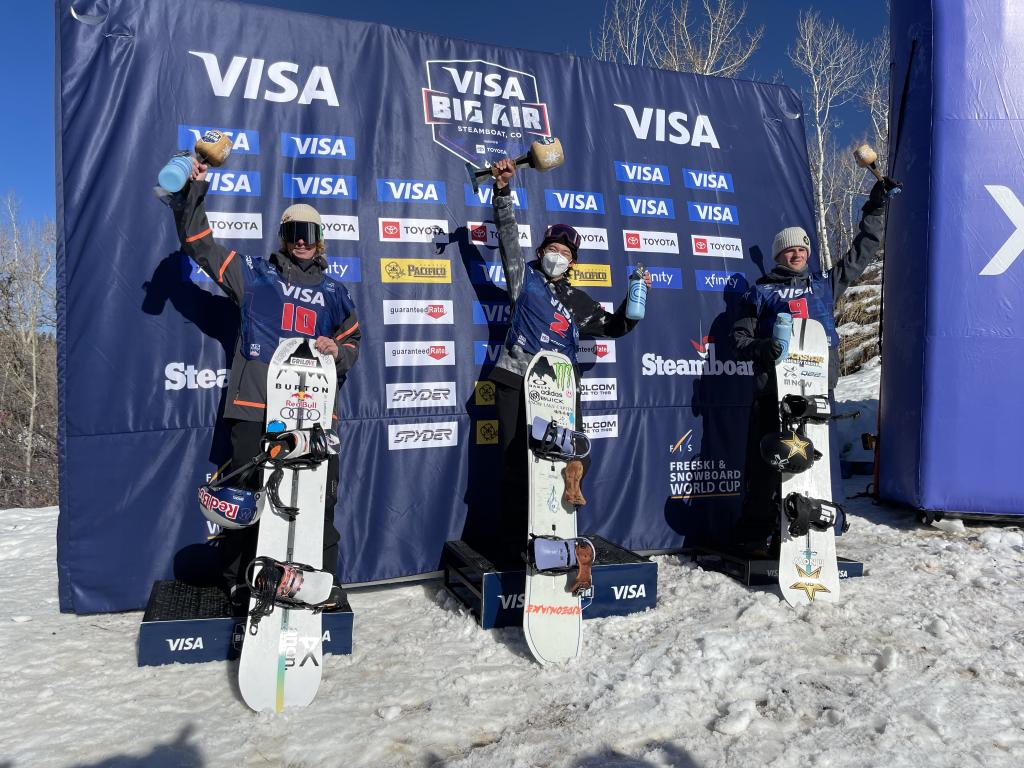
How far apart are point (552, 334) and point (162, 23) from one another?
2957 mm

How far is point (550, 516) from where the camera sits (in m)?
3.35

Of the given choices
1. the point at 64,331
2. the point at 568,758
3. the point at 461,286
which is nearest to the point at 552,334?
the point at 461,286

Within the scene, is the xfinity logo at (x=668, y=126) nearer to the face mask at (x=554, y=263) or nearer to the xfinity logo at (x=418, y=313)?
the face mask at (x=554, y=263)

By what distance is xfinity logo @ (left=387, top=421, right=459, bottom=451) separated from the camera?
4.21 metres

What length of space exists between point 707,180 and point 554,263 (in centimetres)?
200

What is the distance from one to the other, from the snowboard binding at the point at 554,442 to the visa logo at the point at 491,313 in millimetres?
1201

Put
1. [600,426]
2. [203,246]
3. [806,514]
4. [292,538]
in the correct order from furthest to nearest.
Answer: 1. [600,426]
2. [806,514]
3. [203,246]
4. [292,538]

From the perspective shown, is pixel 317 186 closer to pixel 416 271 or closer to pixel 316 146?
pixel 316 146

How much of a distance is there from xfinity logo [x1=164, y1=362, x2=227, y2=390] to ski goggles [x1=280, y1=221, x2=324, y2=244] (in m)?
1.00

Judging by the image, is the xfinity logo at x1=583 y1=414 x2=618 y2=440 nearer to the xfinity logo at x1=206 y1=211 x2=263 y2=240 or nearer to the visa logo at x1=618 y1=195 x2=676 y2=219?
the visa logo at x1=618 y1=195 x2=676 y2=219

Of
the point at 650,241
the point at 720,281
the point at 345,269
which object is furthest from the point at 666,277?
the point at 345,269

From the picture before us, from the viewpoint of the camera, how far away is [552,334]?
12.7 ft

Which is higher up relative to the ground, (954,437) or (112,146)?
(112,146)

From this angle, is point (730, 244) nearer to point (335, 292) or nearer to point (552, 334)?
point (552, 334)
